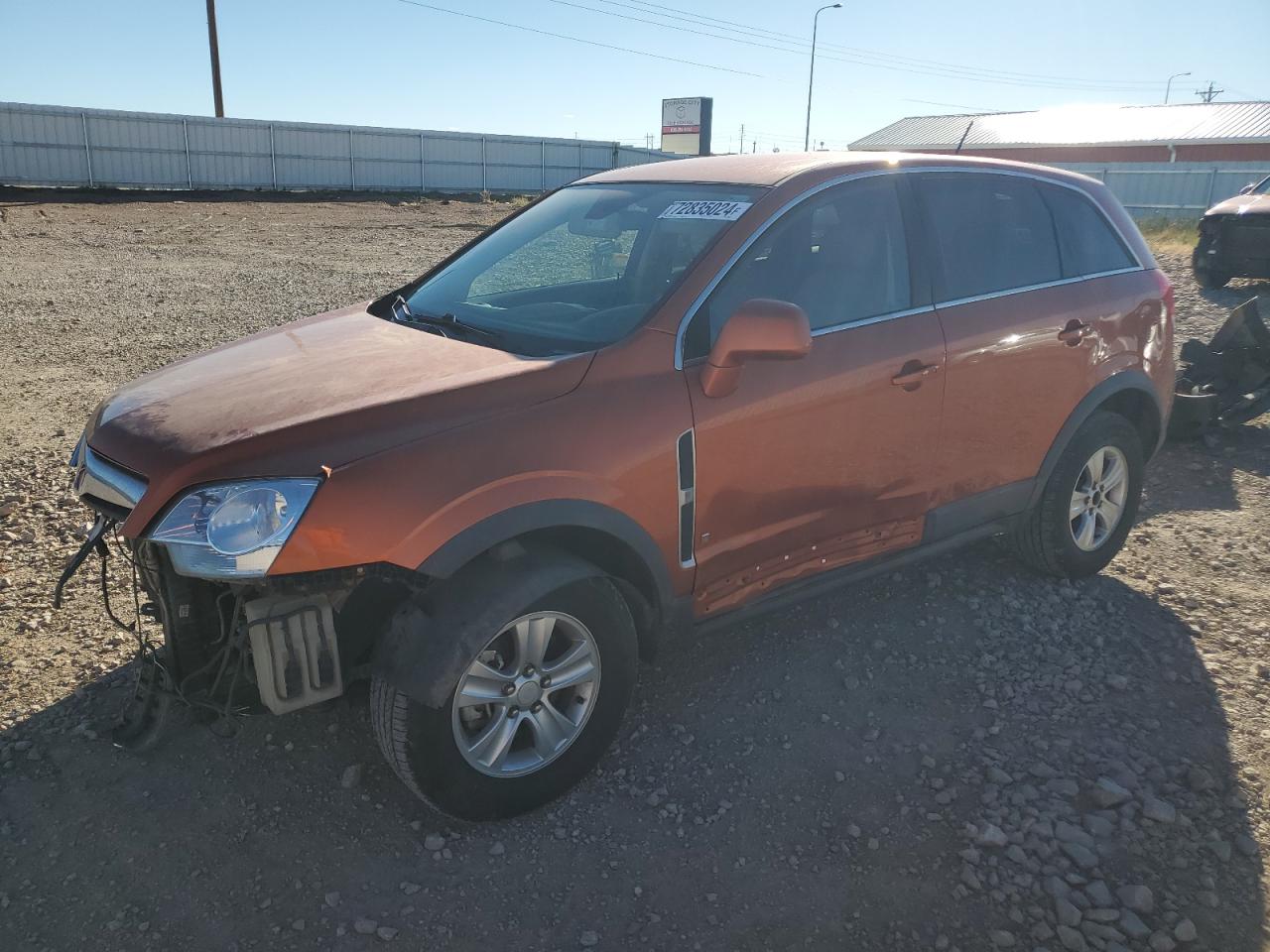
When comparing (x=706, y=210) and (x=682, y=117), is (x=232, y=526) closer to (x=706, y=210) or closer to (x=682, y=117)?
(x=706, y=210)

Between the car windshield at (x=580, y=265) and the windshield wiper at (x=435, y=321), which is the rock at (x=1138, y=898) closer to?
the car windshield at (x=580, y=265)

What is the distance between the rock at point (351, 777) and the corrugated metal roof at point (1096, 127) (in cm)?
4263

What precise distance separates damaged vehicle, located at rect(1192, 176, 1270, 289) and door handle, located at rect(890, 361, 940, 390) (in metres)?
11.5

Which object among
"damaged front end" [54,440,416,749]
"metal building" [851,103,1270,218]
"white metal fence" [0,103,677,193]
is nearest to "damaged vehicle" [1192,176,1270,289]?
"damaged front end" [54,440,416,749]

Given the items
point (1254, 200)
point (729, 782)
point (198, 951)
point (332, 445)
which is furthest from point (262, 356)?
point (1254, 200)

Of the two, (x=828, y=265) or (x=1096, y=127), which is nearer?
(x=828, y=265)

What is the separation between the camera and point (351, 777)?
3.12 metres

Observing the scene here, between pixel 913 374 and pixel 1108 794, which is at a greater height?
pixel 913 374

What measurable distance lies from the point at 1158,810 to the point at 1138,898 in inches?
17.2

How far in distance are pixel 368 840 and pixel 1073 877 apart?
2.06 metres

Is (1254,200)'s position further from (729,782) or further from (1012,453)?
(729,782)

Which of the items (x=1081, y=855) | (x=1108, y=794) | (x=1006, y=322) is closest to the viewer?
(x=1081, y=855)

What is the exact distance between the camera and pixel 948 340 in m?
3.77

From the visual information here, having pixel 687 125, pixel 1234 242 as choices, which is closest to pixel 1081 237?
pixel 1234 242
